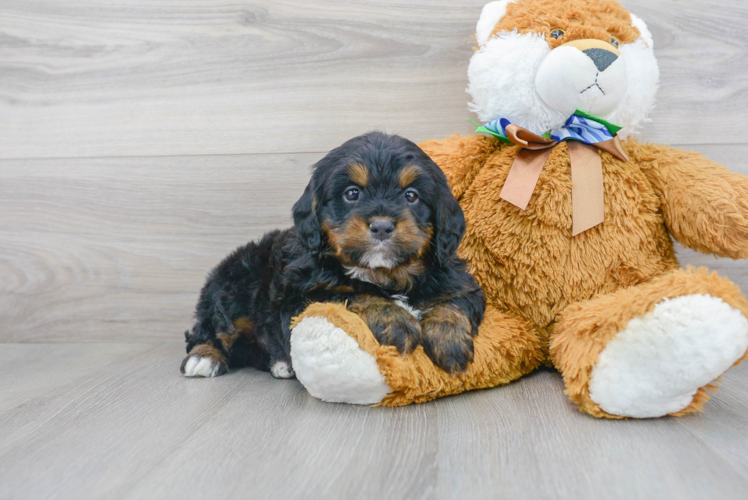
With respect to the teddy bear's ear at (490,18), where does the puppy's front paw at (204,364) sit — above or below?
below

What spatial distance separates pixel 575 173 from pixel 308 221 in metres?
0.83

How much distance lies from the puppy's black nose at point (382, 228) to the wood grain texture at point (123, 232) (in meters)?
1.04

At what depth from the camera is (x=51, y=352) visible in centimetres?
246

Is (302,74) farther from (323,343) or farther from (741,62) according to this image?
(741,62)

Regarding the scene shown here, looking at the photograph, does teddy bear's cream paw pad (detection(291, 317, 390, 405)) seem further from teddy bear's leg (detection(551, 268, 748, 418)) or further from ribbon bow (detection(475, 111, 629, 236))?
ribbon bow (detection(475, 111, 629, 236))

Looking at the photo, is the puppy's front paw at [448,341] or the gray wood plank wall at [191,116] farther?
the gray wood plank wall at [191,116]

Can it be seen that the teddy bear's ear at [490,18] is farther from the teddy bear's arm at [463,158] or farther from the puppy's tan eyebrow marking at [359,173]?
the puppy's tan eyebrow marking at [359,173]

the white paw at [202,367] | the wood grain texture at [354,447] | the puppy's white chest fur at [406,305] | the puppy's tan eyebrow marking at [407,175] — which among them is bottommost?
the white paw at [202,367]

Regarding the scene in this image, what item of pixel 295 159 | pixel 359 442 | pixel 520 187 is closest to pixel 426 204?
pixel 520 187

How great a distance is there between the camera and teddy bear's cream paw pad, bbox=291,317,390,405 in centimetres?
143

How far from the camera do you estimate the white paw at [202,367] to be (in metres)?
2.00

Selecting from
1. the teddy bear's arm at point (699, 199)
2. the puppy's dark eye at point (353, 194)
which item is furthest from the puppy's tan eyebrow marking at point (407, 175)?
the teddy bear's arm at point (699, 199)

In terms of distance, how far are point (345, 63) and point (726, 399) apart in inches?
72.3

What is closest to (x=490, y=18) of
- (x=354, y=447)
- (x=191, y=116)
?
(x=191, y=116)
